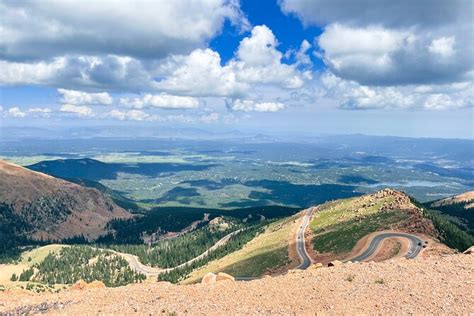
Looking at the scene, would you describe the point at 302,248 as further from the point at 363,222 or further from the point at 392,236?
the point at 392,236

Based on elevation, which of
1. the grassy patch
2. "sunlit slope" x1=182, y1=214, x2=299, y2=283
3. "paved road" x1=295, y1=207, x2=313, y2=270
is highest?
the grassy patch

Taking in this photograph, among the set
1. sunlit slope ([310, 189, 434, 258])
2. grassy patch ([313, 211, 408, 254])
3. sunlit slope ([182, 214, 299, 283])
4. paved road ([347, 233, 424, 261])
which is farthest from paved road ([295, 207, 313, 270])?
paved road ([347, 233, 424, 261])

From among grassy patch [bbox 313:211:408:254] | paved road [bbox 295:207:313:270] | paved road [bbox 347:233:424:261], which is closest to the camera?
paved road [bbox 347:233:424:261]

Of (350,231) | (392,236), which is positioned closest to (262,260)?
(350,231)

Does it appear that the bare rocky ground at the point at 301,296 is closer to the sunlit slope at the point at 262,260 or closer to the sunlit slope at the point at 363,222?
the sunlit slope at the point at 363,222

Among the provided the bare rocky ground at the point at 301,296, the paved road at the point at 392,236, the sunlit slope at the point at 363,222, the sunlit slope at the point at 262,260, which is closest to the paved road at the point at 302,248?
the sunlit slope at the point at 262,260

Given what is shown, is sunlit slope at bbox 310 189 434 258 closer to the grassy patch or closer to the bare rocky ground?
the grassy patch
